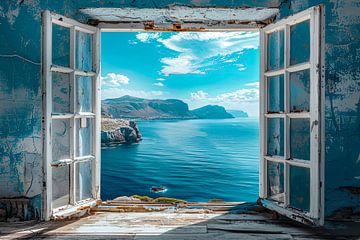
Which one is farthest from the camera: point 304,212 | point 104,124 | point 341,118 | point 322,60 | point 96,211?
point 104,124

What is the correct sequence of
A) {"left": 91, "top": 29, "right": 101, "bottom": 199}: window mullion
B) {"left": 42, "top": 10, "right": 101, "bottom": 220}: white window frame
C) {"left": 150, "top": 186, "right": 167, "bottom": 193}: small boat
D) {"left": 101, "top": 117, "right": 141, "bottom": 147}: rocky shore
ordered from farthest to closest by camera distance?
{"left": 101, "top": 117, "right": 141, "bottom": 147}: rocky shore → {"left": 150, "top": 186, "right": 167, "bottom": 193}: small boat → {"left": 91, "top": 29, "right": 101, "bottom": 199}: window mullion → {"left": 42, "top": 10, "right": 101, "bottom": 220}: white window frame

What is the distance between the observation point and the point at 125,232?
77.2 inches

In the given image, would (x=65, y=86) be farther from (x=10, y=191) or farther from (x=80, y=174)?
(x=10, y=191)

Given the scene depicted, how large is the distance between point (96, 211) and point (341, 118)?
2113 millimetres

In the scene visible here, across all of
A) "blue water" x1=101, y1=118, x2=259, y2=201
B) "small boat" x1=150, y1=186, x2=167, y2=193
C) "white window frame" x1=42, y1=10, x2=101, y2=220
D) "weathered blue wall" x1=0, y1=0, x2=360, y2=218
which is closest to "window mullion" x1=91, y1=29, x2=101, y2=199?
"white window frame" x1=42, y1=10, x2=101, y2=220

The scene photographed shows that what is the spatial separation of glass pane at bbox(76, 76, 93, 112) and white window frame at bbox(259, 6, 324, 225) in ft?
4.66

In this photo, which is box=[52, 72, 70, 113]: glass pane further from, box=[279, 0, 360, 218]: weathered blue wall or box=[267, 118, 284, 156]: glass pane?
box=[279, 0, 360, 218]: weathered blue wall

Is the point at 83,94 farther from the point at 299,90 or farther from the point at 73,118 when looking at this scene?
the point at 299,90

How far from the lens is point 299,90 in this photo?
81.5 inches

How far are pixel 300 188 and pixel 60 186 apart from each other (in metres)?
1.79

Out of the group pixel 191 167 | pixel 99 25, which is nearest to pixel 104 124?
pixel 191 167

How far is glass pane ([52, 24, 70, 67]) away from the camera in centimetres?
216

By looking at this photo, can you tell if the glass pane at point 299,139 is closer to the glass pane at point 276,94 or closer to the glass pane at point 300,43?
the glass pane at point 276,94

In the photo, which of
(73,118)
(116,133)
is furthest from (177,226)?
(116,133)
